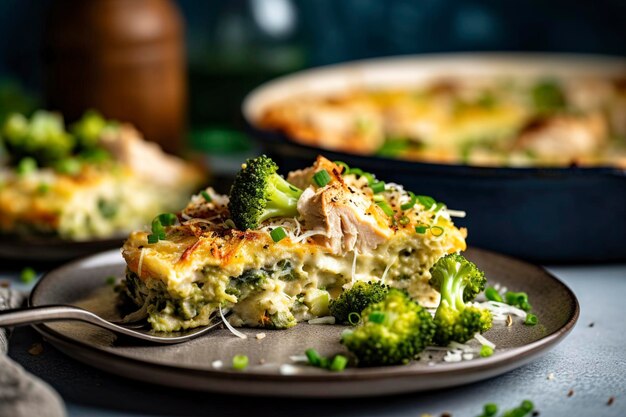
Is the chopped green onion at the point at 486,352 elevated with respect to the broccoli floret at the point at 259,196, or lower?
lower

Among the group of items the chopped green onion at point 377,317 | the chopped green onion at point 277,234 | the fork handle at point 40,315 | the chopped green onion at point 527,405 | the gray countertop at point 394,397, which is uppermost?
the chopped green onion at point 277,234

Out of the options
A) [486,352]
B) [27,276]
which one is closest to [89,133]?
[27,276]

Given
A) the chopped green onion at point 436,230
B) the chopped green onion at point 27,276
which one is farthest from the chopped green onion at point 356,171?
the chopped green onion at point 27,276

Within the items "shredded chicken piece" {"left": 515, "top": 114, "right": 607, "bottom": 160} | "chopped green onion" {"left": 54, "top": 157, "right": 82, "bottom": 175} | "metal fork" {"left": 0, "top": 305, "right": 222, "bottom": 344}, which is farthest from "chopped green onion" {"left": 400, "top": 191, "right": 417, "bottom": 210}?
"shredded chicken piece" {"left": 515, "top": 114, "right": 607, "bottom": 160}

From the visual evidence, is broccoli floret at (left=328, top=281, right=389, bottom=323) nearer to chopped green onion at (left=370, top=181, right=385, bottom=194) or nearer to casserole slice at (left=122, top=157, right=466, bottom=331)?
casserole slice at (left=122, top=157, right=466, bottom=331)

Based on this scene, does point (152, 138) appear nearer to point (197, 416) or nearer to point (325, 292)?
point (325, 292)

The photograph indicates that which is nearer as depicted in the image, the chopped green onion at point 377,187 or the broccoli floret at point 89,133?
the chopped green onion at point 377,187

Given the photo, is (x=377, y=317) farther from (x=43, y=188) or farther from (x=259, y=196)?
(x=43, y=188)

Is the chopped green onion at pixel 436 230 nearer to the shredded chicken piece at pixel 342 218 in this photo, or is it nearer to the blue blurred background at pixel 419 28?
the shredded chicken piece at pixel 342 218
